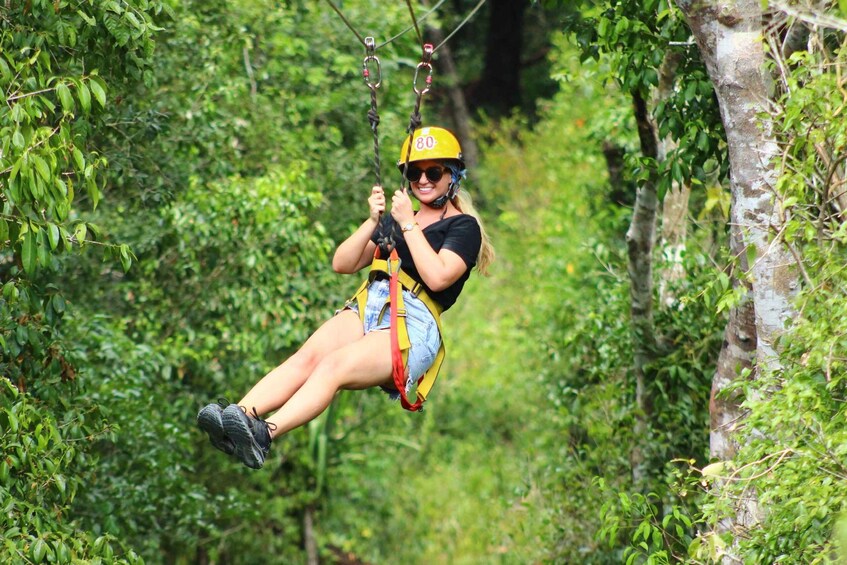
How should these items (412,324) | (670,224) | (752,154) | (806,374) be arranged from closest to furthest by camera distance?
(806,374), (752,154), (412,324), (670,224)

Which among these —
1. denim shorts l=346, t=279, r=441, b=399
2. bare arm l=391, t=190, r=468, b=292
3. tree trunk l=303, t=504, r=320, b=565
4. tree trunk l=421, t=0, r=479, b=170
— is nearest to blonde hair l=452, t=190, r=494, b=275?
bare arm l=391, t=190, r=468, b=292

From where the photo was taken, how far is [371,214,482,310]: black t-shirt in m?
5.57

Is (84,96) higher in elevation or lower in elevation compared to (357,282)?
higher

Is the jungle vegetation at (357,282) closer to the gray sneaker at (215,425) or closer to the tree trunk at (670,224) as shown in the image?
the tree trunk at (670,224)

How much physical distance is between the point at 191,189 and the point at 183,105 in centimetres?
60

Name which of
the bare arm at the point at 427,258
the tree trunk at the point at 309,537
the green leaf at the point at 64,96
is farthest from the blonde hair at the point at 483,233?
the tree trunk at the point at 309,537

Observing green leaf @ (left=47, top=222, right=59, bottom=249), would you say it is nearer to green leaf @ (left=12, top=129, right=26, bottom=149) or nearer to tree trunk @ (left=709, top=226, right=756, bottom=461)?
green leaf @ (left=12, top=129, right=26, bottom=149)

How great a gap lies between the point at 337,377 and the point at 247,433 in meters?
0.44

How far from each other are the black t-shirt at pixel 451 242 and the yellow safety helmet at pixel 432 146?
280 mm

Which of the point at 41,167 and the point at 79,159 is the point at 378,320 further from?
the point at 41,167

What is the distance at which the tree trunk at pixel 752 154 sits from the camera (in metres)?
5.23

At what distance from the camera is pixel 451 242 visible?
556 centimetres

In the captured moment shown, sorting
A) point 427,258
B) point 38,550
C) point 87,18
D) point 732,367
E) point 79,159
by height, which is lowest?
point 38,550

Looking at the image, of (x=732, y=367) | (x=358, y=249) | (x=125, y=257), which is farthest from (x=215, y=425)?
(x=732, y=367)
